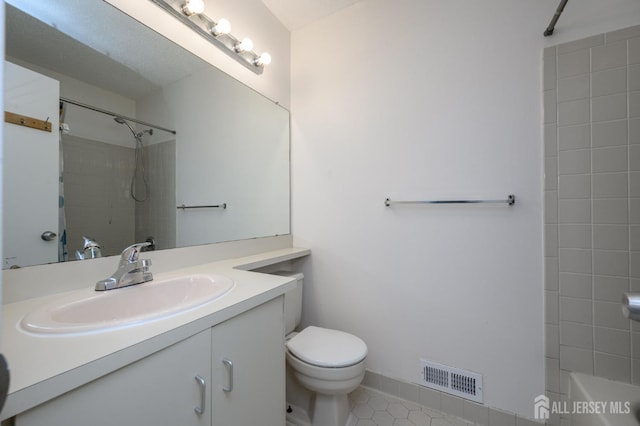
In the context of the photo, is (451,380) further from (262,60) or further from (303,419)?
(262,60)

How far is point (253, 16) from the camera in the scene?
1637 mm

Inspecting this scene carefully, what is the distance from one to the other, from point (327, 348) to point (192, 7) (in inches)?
69.7

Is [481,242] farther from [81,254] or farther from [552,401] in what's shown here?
[81,254]

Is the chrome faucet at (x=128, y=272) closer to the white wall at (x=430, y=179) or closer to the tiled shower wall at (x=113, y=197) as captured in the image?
the tiled shower wall at (x=113, y=197)

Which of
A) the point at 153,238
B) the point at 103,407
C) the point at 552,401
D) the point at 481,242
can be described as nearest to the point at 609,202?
the point at 481,242

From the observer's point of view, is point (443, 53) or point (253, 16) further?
point (253, 16)

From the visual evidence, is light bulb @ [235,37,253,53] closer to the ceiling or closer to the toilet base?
the ceiling

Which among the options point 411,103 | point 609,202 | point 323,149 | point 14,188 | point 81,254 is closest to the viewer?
point 14,188

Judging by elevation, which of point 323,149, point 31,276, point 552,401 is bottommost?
point 552,401

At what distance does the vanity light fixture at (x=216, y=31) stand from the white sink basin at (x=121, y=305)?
1212 mm

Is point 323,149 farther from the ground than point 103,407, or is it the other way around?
point 323,149

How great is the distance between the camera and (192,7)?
1.22 meters

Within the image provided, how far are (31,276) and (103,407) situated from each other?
590 mm

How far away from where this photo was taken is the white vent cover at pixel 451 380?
1348 millimetres
